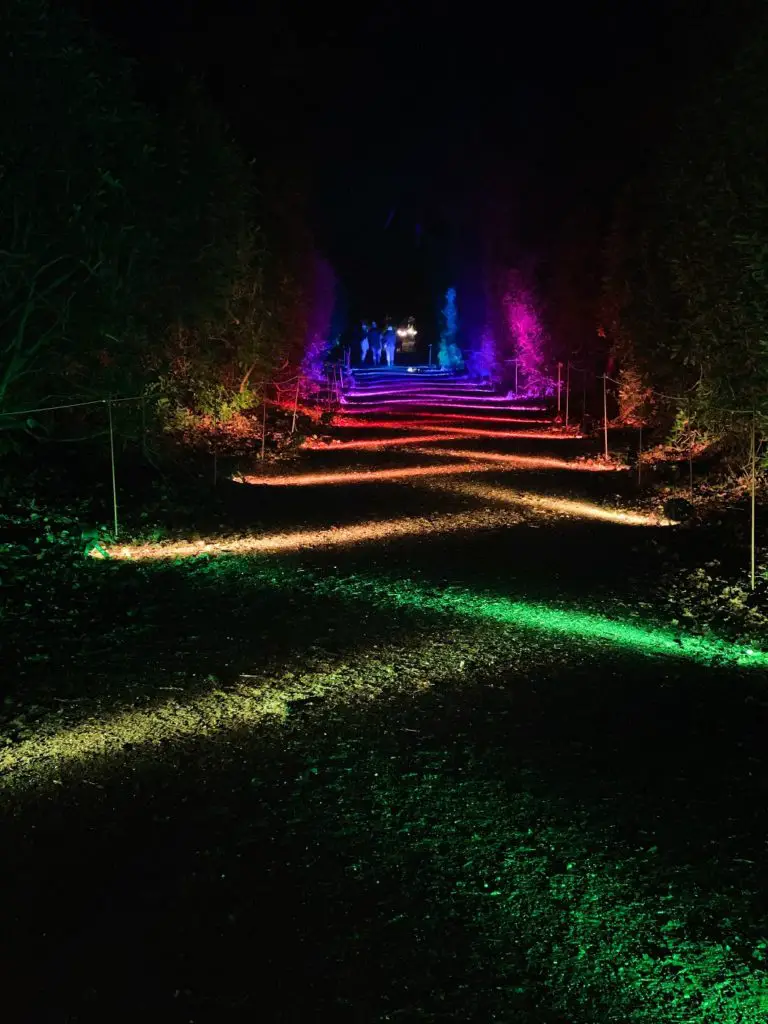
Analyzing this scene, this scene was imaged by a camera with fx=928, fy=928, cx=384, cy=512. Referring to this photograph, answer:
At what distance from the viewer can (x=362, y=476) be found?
15406mm

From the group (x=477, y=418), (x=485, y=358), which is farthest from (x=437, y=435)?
(x=485, y=358)

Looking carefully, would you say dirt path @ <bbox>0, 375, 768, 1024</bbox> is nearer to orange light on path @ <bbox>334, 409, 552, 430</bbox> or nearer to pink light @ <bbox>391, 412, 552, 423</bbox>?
orange light on path @ <bbox>334, 409, 552, 430</bbox>

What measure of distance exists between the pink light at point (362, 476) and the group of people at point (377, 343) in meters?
60.5

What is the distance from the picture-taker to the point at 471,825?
158 inches

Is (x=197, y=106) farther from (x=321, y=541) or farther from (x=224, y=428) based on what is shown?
(x=321, y=541)

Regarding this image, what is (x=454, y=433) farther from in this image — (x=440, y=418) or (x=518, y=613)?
(x=518, y=613)

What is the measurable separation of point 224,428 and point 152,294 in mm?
7208

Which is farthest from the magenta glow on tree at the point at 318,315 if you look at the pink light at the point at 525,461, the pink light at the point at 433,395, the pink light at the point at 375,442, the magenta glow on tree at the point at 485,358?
the pink light at the point at 525,461

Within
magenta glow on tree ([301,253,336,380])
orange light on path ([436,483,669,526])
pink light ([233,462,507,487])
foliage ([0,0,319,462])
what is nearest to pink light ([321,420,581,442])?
pink light ([233,462,507,487])

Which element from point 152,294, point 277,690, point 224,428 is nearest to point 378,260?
point 224,428

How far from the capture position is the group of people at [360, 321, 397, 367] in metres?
77.4

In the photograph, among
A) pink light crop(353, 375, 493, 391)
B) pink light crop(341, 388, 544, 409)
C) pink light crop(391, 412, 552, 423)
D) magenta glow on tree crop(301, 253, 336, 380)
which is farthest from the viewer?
pink light crop(353, 375, 493, 391)

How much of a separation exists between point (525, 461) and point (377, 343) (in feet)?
217

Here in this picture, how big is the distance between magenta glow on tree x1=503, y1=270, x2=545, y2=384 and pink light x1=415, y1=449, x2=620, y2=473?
13420mm
